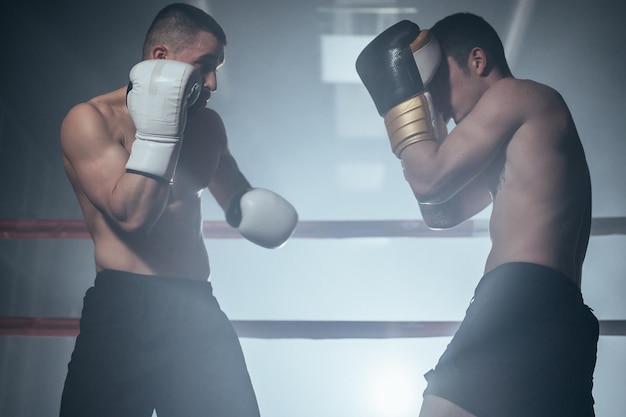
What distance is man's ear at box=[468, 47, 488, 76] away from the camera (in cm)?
142

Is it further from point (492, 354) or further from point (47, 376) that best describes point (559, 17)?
point (47, 376)

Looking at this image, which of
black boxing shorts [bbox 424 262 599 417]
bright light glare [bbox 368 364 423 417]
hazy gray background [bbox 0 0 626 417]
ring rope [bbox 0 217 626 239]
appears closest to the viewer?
black boxing shorts [bbox 424 262 599 417]

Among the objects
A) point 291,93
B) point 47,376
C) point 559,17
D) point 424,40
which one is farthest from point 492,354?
point 291,93

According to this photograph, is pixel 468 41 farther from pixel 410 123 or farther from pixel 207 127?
pixel 207 127

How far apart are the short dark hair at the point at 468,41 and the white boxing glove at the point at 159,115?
2.11ft

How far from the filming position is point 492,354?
1104mm

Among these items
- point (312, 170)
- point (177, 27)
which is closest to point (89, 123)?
point (177, 27)

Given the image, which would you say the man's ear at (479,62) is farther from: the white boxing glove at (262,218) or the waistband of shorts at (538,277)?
the white boxing glove at (262,218)

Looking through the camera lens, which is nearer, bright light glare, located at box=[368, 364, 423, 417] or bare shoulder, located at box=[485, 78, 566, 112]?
bare shoulder, located at box=[485, 78, 566, 112]

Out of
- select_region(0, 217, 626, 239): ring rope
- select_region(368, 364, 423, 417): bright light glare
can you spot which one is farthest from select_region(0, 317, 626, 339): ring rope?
select_region(368, 364, 423, 417): bright light glare

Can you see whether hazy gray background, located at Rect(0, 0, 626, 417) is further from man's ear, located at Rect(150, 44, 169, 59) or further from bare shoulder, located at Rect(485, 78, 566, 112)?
bare shoulder, located at Rect(485, 78, 566, 112)

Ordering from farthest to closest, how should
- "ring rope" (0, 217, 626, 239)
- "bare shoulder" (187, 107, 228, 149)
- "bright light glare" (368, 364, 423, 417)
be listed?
"bright light glare" (368, 364, 423, 417)
"ring rope" (0, 217, 626, 239)
"bare shoulder" (187, 107, 228, 149)

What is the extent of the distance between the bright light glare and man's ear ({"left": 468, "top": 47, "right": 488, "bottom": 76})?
3528mm

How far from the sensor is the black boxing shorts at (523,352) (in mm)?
1067
